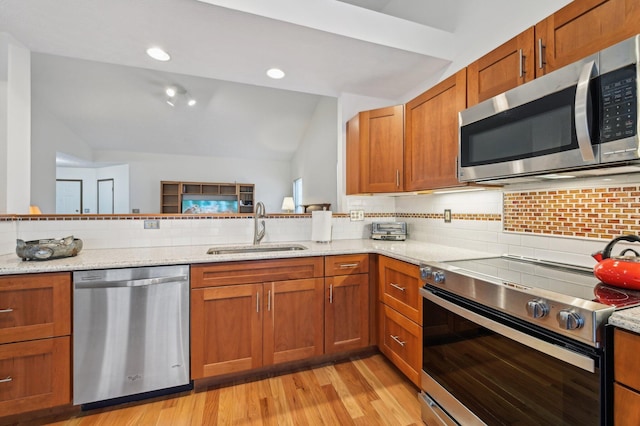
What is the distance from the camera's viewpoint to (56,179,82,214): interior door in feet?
20.2

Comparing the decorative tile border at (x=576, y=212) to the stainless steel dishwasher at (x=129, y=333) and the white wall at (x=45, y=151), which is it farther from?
the white wall at (x=45, y=151)

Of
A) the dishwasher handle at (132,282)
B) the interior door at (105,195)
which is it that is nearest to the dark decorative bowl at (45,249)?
the dishwasher handle at (132,282)

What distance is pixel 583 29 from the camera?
114 centimetres

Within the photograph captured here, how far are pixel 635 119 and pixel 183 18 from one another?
2155 mm

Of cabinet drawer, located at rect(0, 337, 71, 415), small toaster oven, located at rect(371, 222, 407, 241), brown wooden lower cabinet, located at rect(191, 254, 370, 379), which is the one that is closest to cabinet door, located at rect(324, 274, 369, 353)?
brown wooden lower cabinet, located at rect(191, 254, 370, 379)

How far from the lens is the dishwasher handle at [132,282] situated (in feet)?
5.02

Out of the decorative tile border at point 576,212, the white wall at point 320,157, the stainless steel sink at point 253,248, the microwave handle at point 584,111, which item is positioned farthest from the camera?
the white wall at point 320,157

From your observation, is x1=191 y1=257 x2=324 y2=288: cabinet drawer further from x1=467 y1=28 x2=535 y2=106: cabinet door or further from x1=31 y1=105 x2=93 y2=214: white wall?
x1=31 y1=105 x2=93 y2=214: white wall

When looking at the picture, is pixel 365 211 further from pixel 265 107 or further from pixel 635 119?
pixel 265 107

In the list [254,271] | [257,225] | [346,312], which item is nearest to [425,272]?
[346,312]

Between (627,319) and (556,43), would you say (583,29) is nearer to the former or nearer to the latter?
(556,43)

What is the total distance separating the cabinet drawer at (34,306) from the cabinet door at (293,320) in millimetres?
1068

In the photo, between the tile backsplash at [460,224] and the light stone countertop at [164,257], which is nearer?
the tile backsplash at [460,224]

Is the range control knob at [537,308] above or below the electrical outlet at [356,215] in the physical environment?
below
